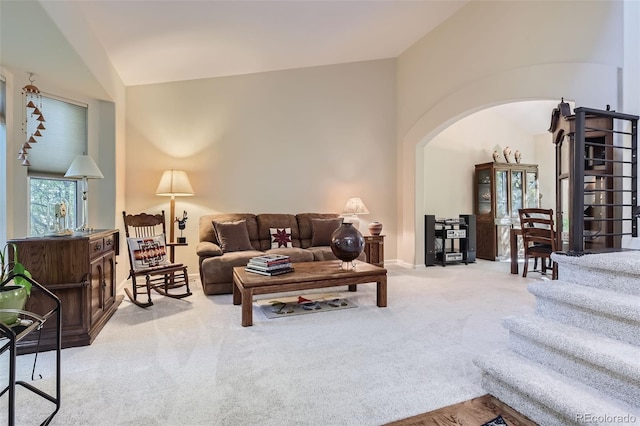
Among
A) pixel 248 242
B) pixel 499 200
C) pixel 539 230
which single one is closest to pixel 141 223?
pixel 248 242

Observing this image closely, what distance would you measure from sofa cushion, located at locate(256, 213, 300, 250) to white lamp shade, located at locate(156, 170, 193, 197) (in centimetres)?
109

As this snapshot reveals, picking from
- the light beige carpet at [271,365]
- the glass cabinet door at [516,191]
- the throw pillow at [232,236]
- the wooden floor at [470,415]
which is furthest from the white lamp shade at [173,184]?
the glass cabinet door at [516,191]

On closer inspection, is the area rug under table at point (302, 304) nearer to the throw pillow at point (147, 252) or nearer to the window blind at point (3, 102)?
the throw pillow at point (147, 252)

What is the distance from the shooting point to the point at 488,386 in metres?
1.92

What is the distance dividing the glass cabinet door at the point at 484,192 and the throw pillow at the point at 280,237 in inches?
166

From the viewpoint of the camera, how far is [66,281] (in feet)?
8.52

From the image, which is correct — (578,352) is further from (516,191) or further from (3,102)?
(516,191)

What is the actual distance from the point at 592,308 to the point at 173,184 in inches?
173

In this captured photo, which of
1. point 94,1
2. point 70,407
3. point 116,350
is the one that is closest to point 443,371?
point 70,407

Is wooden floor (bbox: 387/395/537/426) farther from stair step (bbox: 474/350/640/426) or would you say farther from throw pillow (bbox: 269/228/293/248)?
throw pillow (bbox: 269/228/293/248)

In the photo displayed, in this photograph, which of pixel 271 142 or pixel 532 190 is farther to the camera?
pixel 532 190

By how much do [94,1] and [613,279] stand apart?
13.8 ft

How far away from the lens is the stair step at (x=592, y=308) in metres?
1.65

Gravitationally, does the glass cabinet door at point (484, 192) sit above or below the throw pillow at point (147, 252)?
above
